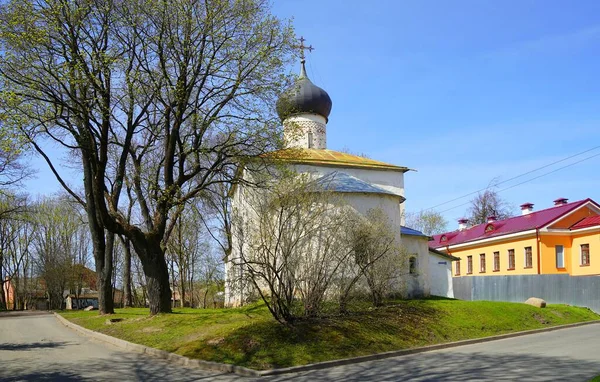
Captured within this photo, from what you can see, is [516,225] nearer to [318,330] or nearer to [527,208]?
[527,208]

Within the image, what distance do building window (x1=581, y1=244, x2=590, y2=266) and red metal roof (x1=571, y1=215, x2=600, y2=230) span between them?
1.25 meters

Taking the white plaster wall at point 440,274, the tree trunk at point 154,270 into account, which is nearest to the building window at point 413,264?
the white plaster wall at point 440,274

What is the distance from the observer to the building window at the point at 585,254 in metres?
34.1

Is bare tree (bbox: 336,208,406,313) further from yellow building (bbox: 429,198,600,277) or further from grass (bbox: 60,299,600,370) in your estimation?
yellow building (bbox: 429,198,600,277)

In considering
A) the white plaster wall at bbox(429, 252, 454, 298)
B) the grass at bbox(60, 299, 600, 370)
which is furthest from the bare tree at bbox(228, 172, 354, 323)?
the white plaster wall at bbox(429, 252, 454, 298)

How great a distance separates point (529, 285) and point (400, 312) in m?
13.9

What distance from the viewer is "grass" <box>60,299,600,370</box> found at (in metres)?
13.6

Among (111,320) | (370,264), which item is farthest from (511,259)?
(111,320)

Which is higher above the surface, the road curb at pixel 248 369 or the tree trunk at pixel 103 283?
the tree trunk at pixel 103 283

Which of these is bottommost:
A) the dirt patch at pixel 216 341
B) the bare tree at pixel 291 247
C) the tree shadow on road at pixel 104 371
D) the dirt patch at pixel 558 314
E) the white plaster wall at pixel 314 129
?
the dirt patch at pixel 558 314

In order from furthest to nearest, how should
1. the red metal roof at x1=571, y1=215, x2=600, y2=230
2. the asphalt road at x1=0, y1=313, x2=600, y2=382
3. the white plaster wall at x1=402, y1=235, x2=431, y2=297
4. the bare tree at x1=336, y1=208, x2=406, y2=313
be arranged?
the red metal roof at x1=571, y1=215, x2=600, y2=230, the white plaster wall at x1=402, y1=235, x2=431, y2=297, the bare tree at x1=336, y1=208, x2=406, y2=313, the asphalt road at x1=0, y1=313, x2=600, y2=382

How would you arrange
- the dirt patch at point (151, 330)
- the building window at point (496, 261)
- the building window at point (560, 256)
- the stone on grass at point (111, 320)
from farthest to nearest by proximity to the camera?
the building window at point (496, 261)
the building window at point (560, 256)
the stone on grass at point (111, 320)
the dirt patch at point (151, 330)

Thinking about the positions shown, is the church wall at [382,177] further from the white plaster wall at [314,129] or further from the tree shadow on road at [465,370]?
the tree shadow on road at [465,370]

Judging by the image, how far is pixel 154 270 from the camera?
19906 mm
